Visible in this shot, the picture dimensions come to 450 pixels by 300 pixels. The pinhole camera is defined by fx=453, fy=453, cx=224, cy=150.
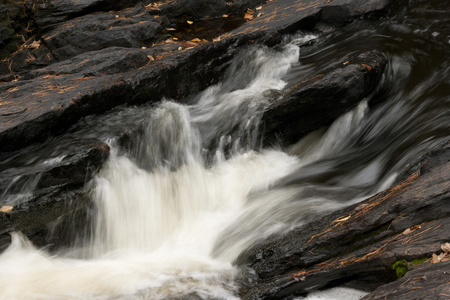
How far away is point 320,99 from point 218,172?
5.57ft

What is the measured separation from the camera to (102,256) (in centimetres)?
506

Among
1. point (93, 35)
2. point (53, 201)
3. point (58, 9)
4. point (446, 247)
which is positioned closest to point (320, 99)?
point (446, 247)

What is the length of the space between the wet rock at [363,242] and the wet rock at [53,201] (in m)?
2.10

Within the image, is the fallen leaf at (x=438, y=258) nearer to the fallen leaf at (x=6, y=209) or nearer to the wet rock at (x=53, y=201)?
the wet rock at (x=53, y=201)

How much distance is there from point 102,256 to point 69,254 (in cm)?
36

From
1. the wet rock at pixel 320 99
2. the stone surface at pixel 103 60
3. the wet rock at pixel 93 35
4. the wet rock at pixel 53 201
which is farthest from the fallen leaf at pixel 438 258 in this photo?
the wet rock at pixel 93 35

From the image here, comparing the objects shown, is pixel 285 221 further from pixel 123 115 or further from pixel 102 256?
pixel 123 115

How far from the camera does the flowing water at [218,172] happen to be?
15.1 feet

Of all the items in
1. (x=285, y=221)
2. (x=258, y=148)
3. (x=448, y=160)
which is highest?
(x=258, y=148)

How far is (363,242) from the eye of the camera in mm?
3746

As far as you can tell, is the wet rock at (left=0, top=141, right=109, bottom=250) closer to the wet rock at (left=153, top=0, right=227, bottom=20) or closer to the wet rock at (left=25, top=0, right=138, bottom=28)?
the wet rock at (left=25, top=0, right=138, bottom=28)

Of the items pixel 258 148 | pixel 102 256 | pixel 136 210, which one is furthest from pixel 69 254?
pixel 258 148

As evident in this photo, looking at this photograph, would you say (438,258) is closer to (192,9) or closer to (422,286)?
(422,286)

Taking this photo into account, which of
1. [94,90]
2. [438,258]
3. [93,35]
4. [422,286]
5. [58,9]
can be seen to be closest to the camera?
[422,286]
